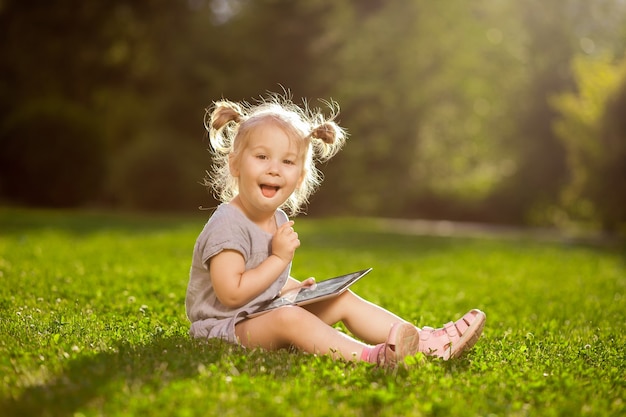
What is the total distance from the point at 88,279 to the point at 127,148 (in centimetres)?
2369

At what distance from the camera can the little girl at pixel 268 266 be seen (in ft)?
15.0

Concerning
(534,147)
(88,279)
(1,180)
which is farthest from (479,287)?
(534,147)

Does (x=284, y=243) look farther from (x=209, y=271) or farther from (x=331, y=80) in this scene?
(x=331, y=80)

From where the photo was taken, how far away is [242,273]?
475 cm

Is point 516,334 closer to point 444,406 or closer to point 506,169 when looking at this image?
point 444,406

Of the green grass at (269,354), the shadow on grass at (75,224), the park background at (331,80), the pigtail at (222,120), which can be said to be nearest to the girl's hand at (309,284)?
the green grass at (269,354)

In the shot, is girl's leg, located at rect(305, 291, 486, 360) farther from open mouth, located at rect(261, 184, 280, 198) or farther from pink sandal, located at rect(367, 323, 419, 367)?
open mouth, located at rect(261, 184, 280, 198)

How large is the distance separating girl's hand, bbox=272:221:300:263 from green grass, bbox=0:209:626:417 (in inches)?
23.8

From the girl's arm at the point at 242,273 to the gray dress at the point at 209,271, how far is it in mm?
60

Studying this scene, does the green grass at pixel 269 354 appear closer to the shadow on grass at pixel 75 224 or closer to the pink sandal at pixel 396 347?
the pink sandal at pixel 396 347

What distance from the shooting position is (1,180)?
2264 cm

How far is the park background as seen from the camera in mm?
28875

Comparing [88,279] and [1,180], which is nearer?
[88,279]

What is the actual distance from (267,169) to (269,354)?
3.77 ft
